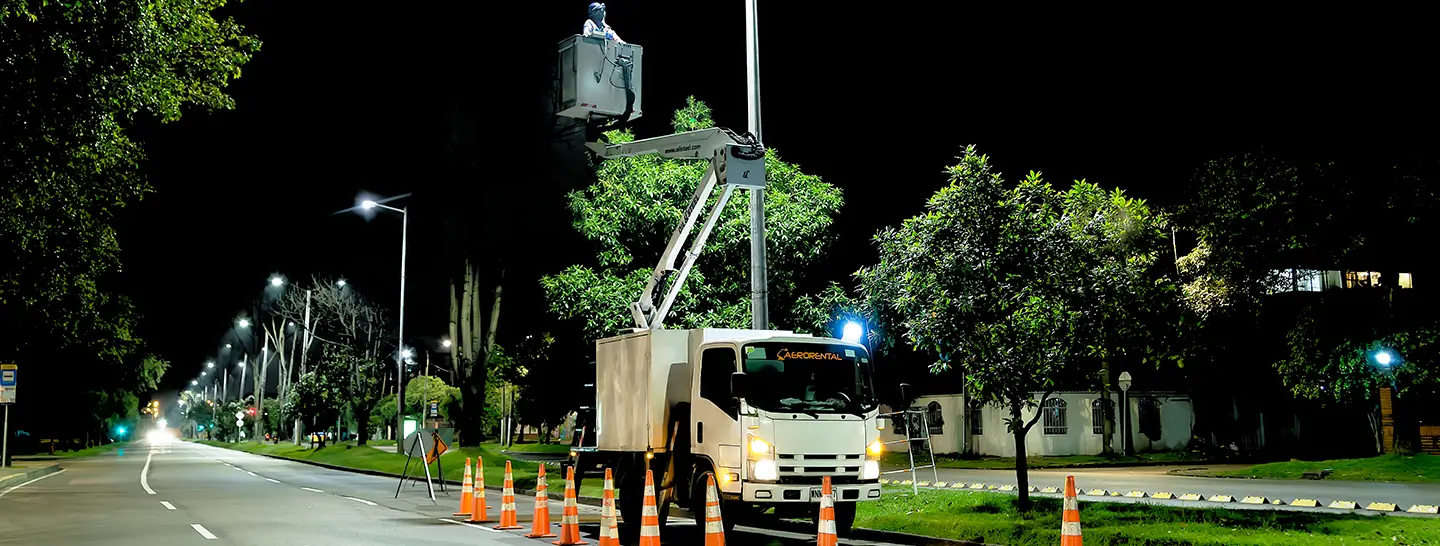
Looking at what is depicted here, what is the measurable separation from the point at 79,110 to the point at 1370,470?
2861 cm

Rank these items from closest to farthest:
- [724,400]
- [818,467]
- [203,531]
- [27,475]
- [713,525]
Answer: [713,525], [818,467], [724,400], [203,531], [27,475]

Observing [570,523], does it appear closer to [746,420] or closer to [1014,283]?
[746,420]

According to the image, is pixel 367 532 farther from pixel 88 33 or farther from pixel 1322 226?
pixel 1322 226

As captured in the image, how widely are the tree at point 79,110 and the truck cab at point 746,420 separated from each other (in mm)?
8940

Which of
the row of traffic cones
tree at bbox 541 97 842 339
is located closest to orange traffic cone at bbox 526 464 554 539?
the row of traffic cones

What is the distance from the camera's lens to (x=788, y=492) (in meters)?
13.4

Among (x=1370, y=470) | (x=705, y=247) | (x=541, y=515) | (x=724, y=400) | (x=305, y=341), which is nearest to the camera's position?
(x=724, y=400)

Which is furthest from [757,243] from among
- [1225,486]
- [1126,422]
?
[1126,422]

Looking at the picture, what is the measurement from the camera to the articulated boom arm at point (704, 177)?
15172 mm

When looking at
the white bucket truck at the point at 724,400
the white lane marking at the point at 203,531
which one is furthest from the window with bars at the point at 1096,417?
the white lane marking at the point at 203,531

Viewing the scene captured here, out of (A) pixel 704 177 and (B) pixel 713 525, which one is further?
(A) pixel 704 177

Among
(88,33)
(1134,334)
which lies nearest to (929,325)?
(1134,334)

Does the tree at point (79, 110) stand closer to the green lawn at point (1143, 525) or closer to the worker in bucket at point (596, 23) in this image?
the worker in bucket at point (596, 23)

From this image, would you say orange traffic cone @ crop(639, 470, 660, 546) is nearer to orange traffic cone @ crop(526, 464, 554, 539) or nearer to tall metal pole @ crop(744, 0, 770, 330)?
orange traffic cone @ crop(526, 464, 554, 539)
